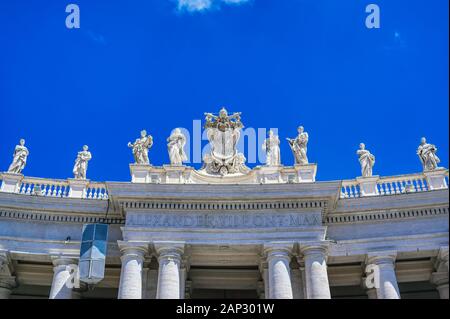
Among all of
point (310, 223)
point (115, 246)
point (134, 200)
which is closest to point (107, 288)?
point (115, 246)

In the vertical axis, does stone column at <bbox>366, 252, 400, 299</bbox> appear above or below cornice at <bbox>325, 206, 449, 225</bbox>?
below

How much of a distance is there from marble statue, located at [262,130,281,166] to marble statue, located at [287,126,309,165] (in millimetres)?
737

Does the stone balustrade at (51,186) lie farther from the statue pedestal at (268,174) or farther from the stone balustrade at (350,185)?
the statue pedestal at (268,174)

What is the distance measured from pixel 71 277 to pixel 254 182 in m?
9.99

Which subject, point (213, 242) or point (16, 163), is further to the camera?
point (16, 163)

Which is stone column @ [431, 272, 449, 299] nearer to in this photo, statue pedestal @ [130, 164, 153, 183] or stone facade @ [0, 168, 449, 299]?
stone facade @ [0, 168, 449, 299]

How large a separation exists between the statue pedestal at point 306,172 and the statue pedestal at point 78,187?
10759 mm

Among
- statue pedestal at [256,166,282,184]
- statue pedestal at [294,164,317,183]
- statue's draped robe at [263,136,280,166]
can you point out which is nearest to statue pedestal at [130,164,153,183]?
statue pedestal at [256,166,282,184]

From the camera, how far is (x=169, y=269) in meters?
26.1

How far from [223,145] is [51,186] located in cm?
924

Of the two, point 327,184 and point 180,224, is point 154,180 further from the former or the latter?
point 327,184

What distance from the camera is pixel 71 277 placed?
27141mm

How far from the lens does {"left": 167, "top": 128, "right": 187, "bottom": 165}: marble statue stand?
30.0m

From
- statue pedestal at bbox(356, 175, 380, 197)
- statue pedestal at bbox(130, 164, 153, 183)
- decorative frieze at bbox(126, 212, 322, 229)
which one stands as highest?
statue pedestal at bbox(130, 164, 153, 183)
